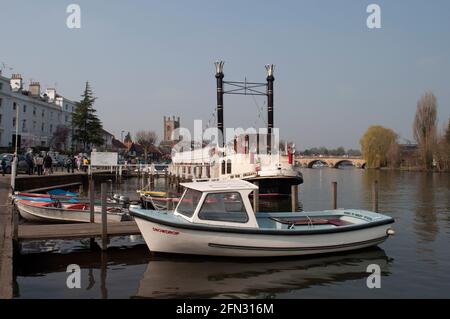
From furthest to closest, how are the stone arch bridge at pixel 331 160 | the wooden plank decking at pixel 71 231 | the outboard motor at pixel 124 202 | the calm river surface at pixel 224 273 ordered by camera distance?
the stone arch bridge at pixel 331 160, the outboard motor at pixel 124 202, the wooden plank decking at pixel 71 231, the calm river surface at pixel 224 273

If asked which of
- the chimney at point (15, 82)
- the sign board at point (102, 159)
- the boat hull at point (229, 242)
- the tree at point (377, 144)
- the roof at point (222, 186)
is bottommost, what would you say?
the boat hull at point (229, 242)

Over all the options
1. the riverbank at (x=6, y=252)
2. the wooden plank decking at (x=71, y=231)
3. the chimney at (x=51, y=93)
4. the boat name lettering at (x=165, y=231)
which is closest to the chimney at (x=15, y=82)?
the chimney at (x=51, y=93)

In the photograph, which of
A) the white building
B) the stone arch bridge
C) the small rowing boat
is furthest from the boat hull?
the stone arch bridge

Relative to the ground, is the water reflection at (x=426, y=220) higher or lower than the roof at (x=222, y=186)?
lower

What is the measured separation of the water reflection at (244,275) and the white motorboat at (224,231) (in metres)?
0.30

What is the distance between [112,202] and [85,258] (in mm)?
6485

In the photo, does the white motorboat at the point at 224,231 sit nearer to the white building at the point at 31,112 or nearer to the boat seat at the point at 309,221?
the boat seat at the point at 309,221

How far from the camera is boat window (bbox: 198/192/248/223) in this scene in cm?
1149

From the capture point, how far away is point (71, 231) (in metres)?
12.6

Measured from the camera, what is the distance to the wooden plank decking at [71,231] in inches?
472

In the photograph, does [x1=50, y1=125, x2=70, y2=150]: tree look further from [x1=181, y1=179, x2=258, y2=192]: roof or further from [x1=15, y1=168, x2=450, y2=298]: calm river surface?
[x1=181, y1=179, x2=258, y2=192]: roof

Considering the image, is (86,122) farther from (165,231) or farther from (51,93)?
(165,231)
